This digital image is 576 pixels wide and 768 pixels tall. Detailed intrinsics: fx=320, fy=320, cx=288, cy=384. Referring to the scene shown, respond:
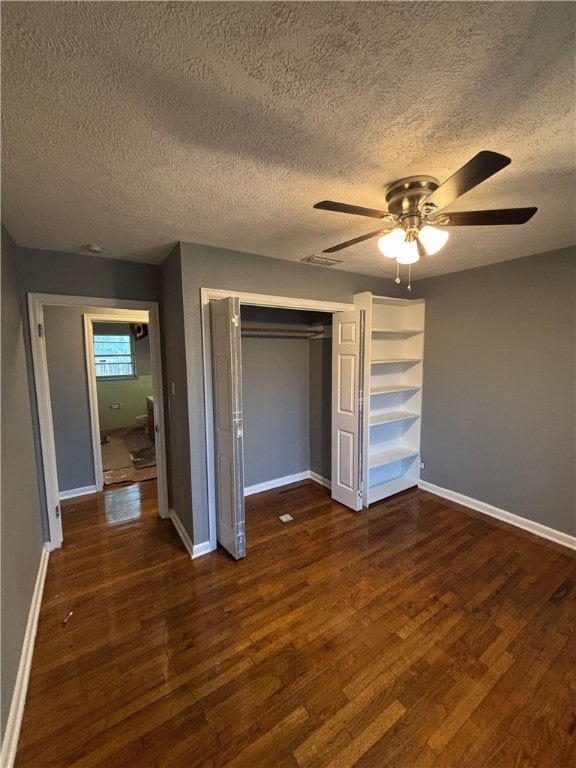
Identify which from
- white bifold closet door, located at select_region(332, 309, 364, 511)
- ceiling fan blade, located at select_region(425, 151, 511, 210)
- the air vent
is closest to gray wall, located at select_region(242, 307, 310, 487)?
white bifold closet door, located at select_region(332, 309, 364, 511)

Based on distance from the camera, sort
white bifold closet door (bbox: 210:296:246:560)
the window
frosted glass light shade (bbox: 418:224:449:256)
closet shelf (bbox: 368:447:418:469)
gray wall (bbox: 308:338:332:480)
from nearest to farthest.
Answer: frosted glass light shade (bbox: 418:224:449:256), white bifold closet door (bbox: 210:296:246:560), closet shelf (bbox: 368:447:418:469), gray wall (bbox: 308:338:332:480), the window

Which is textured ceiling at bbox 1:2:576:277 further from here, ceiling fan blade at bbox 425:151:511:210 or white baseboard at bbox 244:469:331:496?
white baseboard at bbox 244:469:331:496

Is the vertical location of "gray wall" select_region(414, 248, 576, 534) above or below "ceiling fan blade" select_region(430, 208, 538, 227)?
below

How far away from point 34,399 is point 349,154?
285cm

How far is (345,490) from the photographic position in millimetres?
3424

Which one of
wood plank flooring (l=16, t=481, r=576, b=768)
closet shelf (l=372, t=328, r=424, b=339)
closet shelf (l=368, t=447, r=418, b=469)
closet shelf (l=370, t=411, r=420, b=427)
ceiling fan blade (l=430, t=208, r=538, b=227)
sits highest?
ceiling fan blade (l=430, t=208, r=538, b=227)

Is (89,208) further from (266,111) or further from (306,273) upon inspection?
(306,273)

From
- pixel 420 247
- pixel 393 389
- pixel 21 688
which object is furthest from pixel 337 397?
pixel 21 688

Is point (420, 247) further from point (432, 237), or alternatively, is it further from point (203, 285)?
point (203, 285)

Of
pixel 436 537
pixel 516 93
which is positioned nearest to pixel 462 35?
pixel 516 93

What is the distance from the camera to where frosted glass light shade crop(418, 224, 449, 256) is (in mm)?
1477

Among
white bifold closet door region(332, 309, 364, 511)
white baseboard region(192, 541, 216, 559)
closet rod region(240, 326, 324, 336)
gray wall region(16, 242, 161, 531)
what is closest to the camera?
gray wall region(16, 242, 161, 531)

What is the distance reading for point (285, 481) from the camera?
4.00 metres

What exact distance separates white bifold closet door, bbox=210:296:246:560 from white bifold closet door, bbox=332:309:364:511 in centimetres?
130
